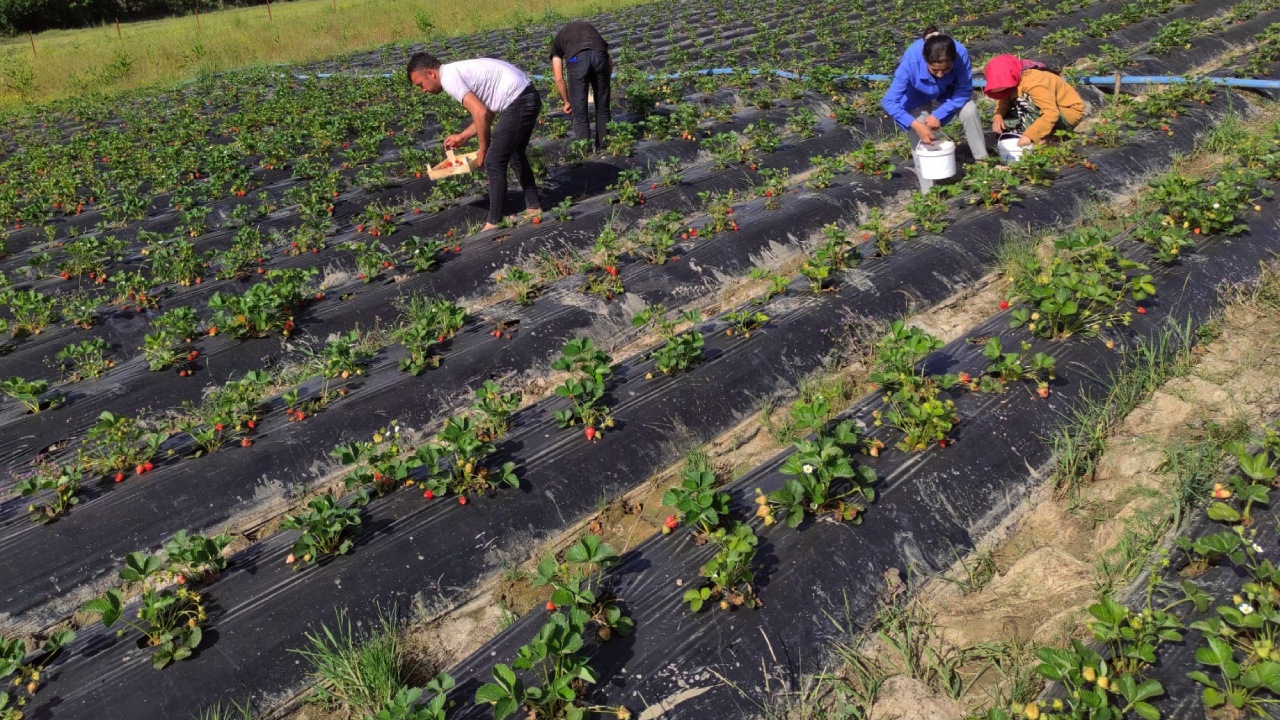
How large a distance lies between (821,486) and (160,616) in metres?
2.39

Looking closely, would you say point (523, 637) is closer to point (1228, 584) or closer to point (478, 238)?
point (1228, 584)

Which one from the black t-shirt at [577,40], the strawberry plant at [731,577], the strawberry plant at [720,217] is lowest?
the strawberry plant at [731,577]

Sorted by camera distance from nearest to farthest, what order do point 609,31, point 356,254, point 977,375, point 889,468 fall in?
point 889,468, point 977,375, point 356,254, point 609,31

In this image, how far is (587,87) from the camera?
7395 mm

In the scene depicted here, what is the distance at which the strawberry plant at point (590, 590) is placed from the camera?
246 cm

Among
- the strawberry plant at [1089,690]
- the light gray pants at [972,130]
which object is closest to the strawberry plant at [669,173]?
the light gray pants at [972,130]

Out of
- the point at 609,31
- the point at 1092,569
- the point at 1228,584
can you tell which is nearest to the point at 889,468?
the point at 1092,569

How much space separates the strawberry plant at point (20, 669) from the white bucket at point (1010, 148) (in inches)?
250

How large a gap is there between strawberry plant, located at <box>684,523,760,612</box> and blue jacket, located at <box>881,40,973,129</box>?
14.8 ft

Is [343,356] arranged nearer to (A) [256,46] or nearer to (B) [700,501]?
(B) [700,501]

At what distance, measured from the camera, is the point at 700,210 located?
21.0 feet

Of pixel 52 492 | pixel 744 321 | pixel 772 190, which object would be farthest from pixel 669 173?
Answer: pixel 52 492

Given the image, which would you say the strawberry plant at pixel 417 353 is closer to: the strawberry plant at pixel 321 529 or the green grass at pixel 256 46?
the strawberry plant at pixel 321 529

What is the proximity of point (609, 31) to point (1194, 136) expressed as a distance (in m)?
11.1
